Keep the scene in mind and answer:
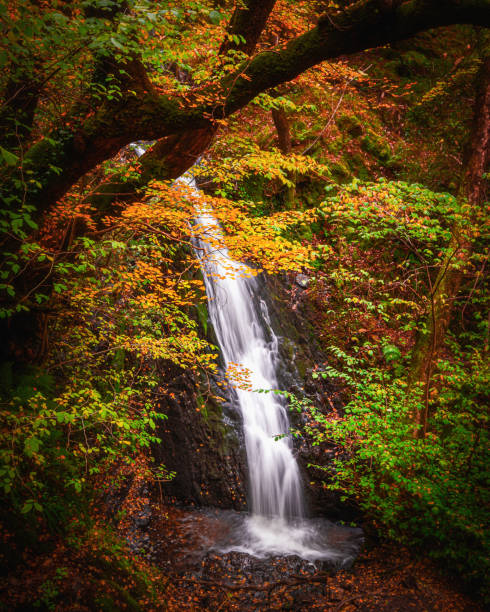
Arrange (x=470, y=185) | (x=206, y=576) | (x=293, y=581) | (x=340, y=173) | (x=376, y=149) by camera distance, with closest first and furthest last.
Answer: (x=206, y=576), (x=293, y=581), (x=470, y=185), (x=340, y=173), (x=376, y=149)

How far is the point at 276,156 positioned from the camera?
238 inches

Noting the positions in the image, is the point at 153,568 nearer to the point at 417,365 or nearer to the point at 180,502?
the point at 180,502

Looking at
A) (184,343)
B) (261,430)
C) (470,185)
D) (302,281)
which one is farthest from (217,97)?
(302,281)

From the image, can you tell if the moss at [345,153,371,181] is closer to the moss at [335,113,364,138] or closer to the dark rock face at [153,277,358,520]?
the moss at [335,113,364,138]

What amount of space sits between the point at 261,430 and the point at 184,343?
11.3 ft

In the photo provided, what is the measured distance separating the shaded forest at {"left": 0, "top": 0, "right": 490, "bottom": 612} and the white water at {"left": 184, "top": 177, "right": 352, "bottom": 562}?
0.13 metres

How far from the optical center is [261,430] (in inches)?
293

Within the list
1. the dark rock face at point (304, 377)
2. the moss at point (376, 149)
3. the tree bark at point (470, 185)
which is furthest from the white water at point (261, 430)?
the moss at point (376, 149)

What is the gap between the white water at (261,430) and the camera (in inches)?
240

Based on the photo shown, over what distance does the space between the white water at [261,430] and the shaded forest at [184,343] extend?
13 centimetres

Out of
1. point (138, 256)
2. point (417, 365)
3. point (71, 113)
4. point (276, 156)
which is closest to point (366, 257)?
point (417, 365)

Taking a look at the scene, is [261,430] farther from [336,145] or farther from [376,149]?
[376,149]

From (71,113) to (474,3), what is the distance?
3598 millimetres

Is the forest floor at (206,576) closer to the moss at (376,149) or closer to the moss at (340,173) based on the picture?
the moss at (340,173)
